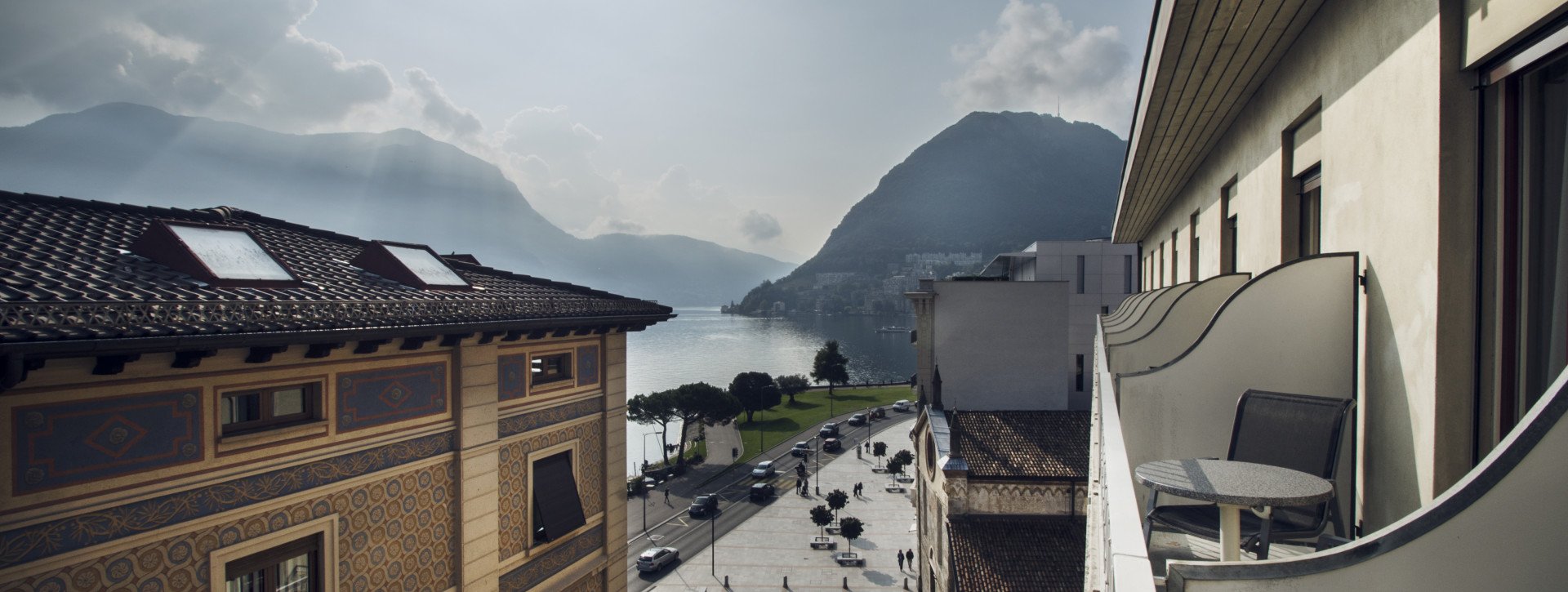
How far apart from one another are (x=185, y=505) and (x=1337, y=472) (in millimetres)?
8189

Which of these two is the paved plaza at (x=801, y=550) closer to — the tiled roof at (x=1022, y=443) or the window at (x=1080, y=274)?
the tiled roof at (x=1022, y=443)

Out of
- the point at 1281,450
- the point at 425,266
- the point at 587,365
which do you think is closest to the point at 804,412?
the point at 587,365

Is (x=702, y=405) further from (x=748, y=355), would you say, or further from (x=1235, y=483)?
(x=748, y=355)

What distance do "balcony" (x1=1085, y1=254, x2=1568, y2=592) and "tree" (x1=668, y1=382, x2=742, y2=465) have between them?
48.1 meters

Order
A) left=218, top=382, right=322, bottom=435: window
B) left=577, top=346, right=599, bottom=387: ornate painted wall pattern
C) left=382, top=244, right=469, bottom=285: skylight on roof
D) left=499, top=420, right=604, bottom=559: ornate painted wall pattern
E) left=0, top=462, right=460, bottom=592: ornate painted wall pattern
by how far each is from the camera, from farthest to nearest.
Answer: left=577, top=346, right=599, bottom=387: ornate painted wall pattern
left=382, top=244, right=469, bottom=285: skylight on roof
left=499, top=420, right=604, bottom=559: ornate painted wall pattern
left=218, top=382, right=322, bottom=435: window
left=0, top=462, right=460, bottom=592: ornate painted wall pattern

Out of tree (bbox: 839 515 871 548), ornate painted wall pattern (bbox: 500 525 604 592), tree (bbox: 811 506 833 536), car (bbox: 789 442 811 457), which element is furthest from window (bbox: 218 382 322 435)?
car (bbox: 789 442 811 457)

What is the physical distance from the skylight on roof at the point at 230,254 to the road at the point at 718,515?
23.1 meters

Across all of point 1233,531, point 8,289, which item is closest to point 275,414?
point 8,289

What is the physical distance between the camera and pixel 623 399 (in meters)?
11.0

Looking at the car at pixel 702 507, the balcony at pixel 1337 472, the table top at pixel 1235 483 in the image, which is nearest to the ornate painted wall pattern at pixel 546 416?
the balcony at pixel 1337 472

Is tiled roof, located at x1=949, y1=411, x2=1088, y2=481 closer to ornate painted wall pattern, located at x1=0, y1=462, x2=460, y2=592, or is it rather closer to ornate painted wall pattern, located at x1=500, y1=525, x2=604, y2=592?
ornate painted wall pattern, located at x1=500, y1=525, x2=604, y2=592

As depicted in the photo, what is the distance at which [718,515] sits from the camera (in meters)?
41.0

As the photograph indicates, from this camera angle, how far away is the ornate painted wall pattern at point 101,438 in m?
5.00

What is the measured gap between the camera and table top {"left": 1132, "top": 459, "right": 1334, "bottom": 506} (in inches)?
84.3
